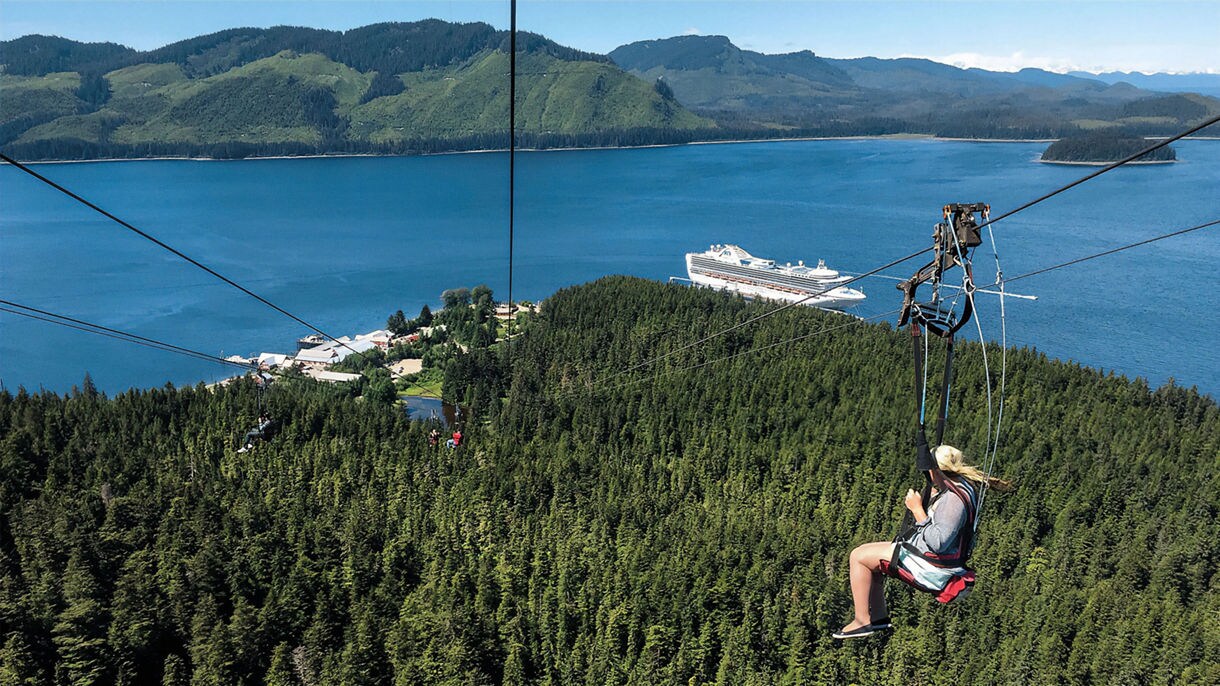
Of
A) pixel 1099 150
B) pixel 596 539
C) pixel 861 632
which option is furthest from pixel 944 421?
pixel 1099 150

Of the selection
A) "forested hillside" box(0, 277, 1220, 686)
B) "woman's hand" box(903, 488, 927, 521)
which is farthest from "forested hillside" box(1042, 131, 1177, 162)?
"woman's hand" box(903, 488, 927, 521)

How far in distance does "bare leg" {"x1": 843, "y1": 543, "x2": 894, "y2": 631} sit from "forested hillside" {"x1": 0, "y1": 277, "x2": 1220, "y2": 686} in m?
13.4

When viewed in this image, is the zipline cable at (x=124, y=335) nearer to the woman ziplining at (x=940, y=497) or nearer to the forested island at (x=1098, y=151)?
the woman ziplining at (x=940, y=497)

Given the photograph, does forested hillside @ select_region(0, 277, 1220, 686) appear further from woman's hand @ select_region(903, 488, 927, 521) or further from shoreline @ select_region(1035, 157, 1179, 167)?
shoreline @ select_region(1035, 157, 1179, 167)

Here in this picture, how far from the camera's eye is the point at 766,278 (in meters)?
69.6

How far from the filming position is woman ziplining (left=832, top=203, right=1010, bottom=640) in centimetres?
618

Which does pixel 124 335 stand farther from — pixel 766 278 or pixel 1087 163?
pixel 1087 163

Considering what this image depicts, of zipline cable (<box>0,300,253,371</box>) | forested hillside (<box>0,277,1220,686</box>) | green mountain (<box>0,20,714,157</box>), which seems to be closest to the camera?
zipline cable (<box>0,300,253,371</box>)

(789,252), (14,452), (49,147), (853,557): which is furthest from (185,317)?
(49,147)

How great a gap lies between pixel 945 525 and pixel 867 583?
0.95 m

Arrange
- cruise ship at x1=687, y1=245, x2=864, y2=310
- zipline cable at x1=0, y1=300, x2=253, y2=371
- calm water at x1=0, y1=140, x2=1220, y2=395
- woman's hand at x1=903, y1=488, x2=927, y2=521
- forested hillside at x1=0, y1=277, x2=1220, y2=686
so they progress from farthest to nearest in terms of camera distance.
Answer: cruise ship at x1=687, y1=245, x2=864, y2=310, calm water at x1=0, y1=140, x2=1220, y2=395, forested hillside at x1=0, y1=277, x2=1220, y2=686, zipline cable at x1=0, y1=300, x2=253, y2=371, woman's hand at x1=903, y1=488, x2=927, y2=521

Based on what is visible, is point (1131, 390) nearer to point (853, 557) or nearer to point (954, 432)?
point (954, 432)

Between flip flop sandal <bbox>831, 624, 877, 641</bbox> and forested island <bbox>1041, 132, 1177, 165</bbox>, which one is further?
forested island <bbox>1041, 132, 1177, 165</bbox>

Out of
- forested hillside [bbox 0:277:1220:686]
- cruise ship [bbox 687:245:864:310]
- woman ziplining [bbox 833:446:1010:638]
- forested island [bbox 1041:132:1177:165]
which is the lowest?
forested hillside [bbox 0:277:1220:686]
